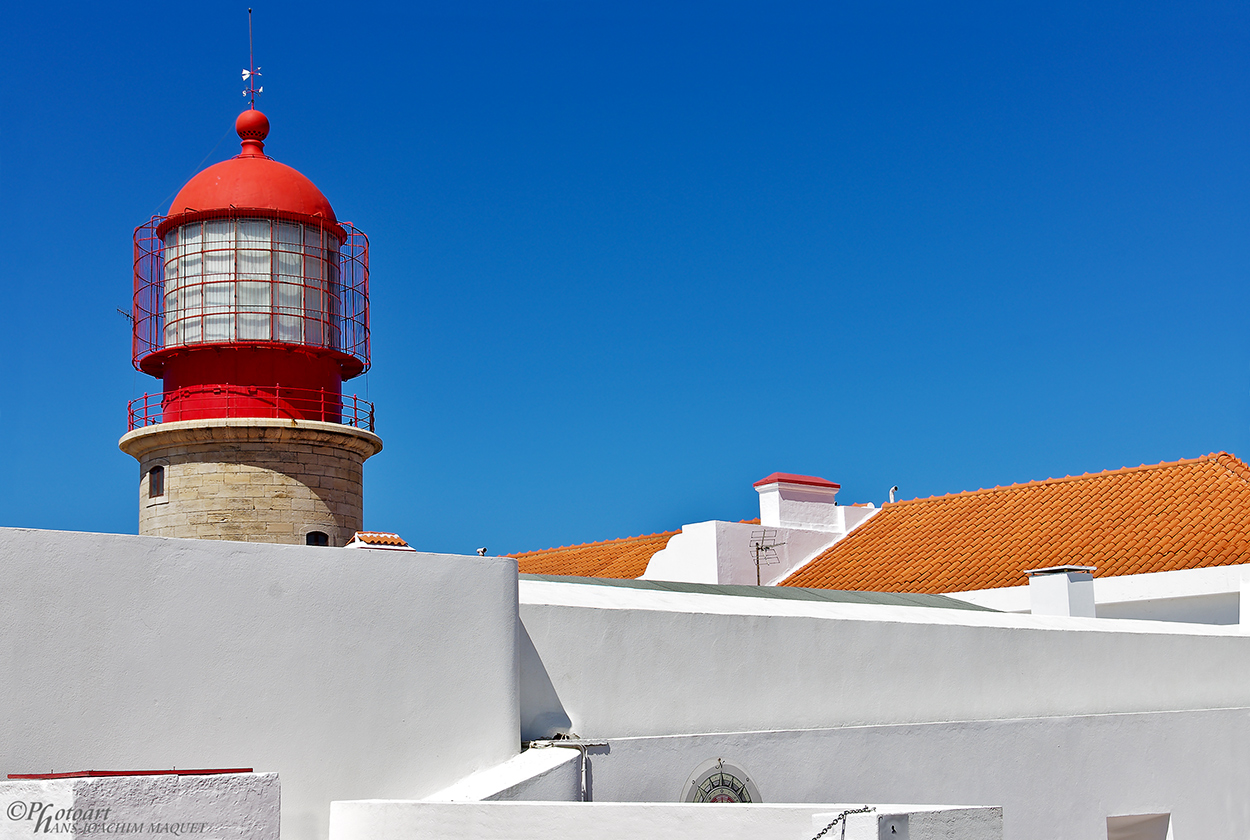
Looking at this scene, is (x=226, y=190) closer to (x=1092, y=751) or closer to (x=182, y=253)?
(x=182, y=253)

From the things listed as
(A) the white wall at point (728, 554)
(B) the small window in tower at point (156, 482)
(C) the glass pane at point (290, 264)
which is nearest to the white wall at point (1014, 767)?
(B) the small window in tower at point (156, 482)

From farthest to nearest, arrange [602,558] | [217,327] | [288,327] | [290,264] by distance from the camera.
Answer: [602,558] → [290,264] → [288,327] → [217,327]

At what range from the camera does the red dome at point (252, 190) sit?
14.6m

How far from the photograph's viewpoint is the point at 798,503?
2298 centimetres

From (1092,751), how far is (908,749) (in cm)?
279

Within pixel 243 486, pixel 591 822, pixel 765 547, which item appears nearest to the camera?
pixel 591 822

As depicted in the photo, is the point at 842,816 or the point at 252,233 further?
the point at 252,233

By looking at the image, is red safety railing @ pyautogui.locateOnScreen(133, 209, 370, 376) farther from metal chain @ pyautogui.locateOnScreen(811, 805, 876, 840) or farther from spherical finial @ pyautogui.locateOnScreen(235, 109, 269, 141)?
metal chain @ pyautogui.locateOnScreen(811, 805, 876, 840)

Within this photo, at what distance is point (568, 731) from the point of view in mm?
10281

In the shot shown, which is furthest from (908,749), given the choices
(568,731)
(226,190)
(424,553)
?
(226,190)

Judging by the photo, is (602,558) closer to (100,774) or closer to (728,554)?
(728,554)

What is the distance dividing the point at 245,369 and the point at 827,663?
7.03 metres

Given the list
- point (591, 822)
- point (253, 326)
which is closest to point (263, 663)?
point (591, 822)

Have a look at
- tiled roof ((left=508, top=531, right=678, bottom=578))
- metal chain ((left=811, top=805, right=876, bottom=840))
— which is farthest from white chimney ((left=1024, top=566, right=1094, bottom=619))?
metal chain ((left=811, top=805, right=876, bottom=840))
